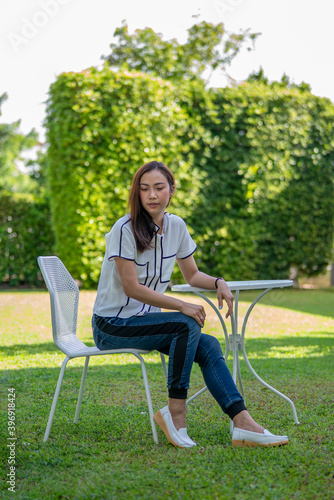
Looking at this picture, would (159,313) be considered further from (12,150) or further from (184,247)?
(12,150)

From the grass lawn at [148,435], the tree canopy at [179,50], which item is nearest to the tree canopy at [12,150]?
the tree canopy at [179,50]

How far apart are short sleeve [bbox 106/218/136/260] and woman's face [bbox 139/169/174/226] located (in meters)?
0.18

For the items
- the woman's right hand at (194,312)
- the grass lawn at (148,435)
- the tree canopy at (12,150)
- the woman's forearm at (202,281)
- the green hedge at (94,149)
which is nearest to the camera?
the grass lawn at (148,435)

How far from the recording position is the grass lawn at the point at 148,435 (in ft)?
6.65

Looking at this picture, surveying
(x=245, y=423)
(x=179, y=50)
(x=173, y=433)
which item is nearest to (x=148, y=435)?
(x=173, y=433)

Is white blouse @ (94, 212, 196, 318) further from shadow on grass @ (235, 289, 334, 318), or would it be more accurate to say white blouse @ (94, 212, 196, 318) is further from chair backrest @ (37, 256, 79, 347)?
shadow on grass @ (235, 289, 334, 318)

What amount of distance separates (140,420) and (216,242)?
7475 mm

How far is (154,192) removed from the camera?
273 centimetres

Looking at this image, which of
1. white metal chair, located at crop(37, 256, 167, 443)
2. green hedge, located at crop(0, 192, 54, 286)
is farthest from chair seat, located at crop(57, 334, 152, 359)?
green hedge, located at crop(0, 192, 54, 286)

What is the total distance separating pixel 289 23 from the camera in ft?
29.6

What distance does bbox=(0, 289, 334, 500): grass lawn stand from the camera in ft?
6.65

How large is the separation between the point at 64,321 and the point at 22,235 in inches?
304

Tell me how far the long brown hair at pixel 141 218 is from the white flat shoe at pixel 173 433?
817 millimetres

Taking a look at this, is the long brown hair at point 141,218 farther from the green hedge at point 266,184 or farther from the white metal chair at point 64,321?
the green hedge at point 266,184
